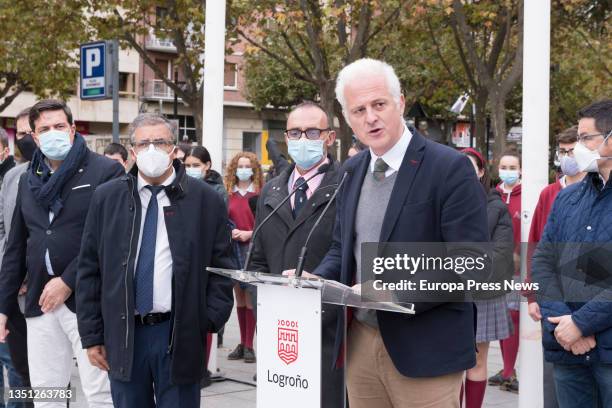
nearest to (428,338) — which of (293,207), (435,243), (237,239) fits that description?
(435,243)

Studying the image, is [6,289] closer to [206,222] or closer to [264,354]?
[206,222]

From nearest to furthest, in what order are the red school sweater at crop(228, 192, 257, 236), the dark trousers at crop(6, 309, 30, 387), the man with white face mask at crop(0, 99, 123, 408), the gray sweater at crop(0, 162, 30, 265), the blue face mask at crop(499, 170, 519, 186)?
1. the man with white face mask at crop(0, 99, 123, 408)
2. the dark trousers at crop(6, 309, 30, 387)
3. the gray sweater at crop(0, 162, 30, 265)
4. the blue face mask at crop(499, 170, 519, 186)
5. the red school sweater at crop(228, 192, 257, 236)

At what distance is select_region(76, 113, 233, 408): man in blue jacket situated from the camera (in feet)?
15.8

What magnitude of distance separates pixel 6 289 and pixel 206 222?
1623 mm

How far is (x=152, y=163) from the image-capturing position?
4996mm

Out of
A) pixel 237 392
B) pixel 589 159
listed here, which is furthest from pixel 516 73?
pixel 589 159

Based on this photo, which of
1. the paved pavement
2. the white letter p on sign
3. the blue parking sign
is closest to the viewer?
the paved pavement

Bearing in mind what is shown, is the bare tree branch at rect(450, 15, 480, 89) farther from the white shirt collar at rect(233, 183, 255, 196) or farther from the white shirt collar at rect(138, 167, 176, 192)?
the white shirt collar at rect(138, 167, 176, 192)

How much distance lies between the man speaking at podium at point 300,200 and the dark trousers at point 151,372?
1.03 meters

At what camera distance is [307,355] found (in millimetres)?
3770

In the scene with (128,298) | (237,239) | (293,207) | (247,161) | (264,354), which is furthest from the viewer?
(247,161)

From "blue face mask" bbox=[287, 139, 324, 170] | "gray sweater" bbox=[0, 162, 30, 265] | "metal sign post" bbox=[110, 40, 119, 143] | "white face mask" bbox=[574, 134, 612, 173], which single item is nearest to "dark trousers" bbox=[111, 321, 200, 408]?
"blue face mask" bbox=[287, 139, 324, 170]

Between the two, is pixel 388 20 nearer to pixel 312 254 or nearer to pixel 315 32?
pixel 315 32

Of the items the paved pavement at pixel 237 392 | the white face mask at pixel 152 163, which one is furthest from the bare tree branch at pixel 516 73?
the white face mask at pixel 152 163
